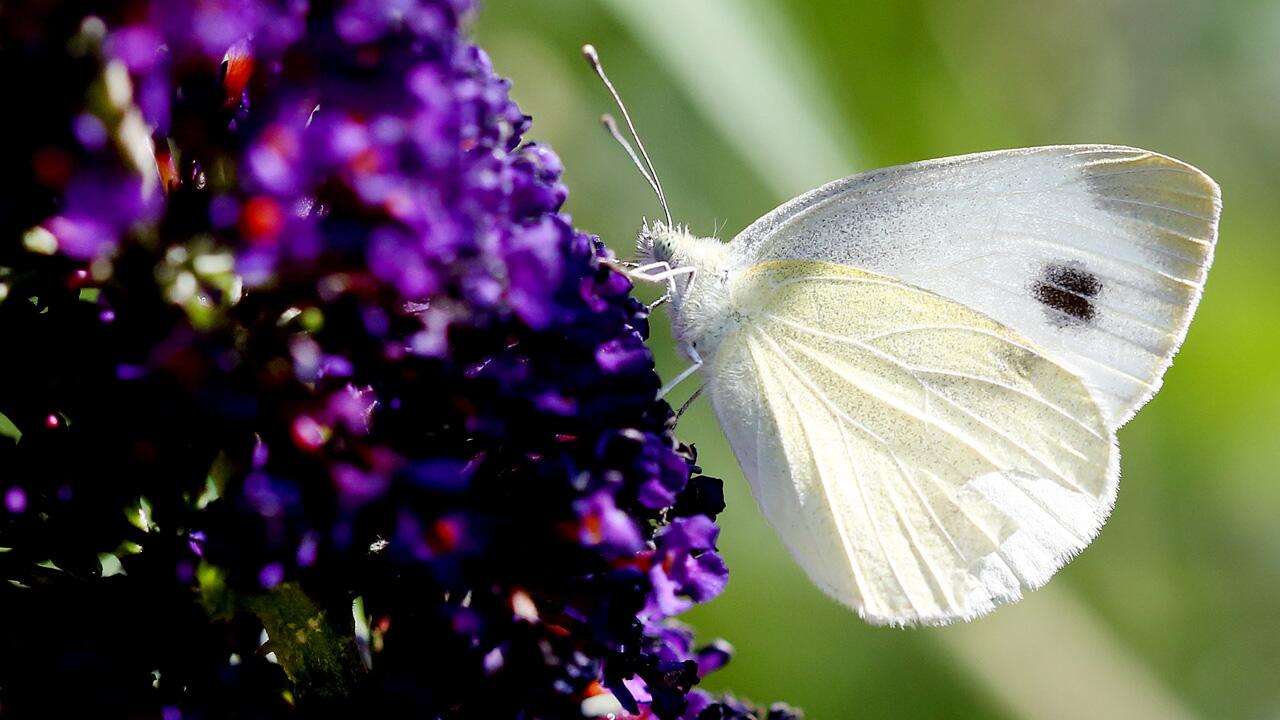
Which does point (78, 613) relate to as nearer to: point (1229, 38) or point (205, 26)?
point (205, 26)

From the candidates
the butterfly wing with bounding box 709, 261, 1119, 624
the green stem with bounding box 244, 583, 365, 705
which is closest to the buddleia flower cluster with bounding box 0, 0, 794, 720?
the green stem with bounding box 244, 583, 365, 705

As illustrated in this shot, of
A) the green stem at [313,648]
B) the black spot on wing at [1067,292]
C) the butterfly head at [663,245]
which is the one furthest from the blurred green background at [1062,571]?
the green stem at [313,648]

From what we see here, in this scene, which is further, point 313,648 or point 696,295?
point 696,295

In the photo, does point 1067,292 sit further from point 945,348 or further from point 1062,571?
point 1062,571

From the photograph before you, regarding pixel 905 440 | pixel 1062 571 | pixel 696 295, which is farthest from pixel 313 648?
pixel 1062 571

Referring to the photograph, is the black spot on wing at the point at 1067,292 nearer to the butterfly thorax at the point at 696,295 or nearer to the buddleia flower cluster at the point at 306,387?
the butterfly thorax at the point at 696,295

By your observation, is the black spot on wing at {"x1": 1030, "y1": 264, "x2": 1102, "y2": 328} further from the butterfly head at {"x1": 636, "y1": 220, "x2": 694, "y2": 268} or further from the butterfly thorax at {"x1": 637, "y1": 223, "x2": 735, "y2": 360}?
the butterfly head at {"x1": 636, "y1": 220, "x2": 694, "y2": 268}

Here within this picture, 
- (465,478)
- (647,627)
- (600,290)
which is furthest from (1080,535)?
(465,478)
